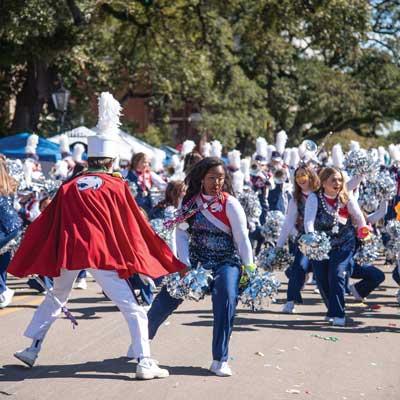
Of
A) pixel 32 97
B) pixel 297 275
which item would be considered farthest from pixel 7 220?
pixel 32 97

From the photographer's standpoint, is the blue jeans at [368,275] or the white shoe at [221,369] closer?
the white shoe at [221,369]

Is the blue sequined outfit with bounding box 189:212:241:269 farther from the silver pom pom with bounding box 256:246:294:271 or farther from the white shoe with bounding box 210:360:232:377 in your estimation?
the silver pom pom with bounding box 256:246:294:271

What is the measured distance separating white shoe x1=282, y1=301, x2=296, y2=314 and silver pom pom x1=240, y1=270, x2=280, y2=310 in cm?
348

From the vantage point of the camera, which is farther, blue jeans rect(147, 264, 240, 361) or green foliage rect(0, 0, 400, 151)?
green foliage rect(0, 0, 400, 151)

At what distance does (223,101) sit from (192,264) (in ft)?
95.8

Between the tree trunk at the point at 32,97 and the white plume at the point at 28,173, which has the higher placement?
the tree trunk at the point at 32,97

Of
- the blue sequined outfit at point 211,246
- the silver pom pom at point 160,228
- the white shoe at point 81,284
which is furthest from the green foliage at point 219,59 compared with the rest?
the blue sequined outfit at point 211,246

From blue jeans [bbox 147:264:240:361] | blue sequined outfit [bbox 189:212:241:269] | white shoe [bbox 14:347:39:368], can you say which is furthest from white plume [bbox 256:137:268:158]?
white shoe [bbox 14:347:39:368]

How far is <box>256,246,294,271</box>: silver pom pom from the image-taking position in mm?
10577

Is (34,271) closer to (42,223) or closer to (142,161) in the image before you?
(42,223)

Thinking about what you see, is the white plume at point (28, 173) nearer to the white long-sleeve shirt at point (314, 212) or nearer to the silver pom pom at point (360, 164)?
the silver pom pom at point (360, 164)

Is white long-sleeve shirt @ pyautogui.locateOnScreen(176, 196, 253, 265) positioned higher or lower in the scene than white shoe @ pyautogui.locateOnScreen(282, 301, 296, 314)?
higher

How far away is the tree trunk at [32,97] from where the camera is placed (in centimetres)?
2981

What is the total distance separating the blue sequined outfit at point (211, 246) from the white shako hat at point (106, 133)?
2.83 feet
